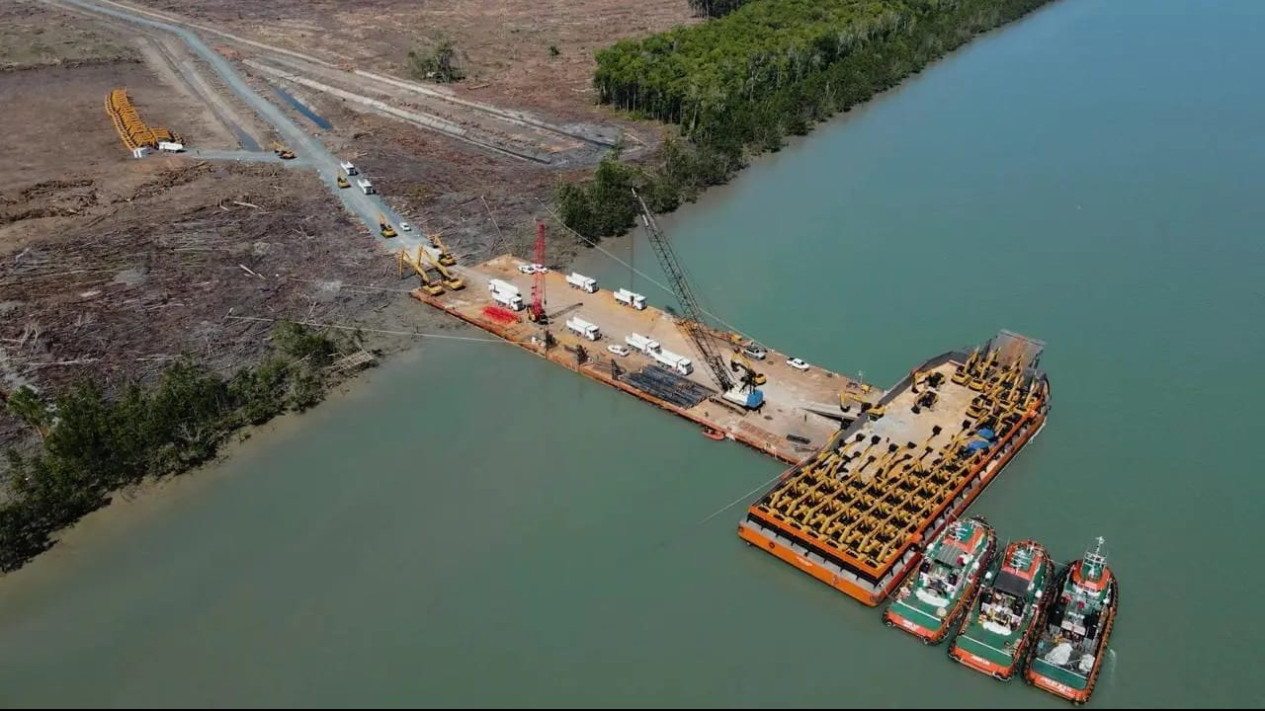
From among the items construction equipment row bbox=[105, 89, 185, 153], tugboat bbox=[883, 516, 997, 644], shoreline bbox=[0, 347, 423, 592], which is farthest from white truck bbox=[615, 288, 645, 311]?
construction equipment row bbox=[105, 89, 185, 153]

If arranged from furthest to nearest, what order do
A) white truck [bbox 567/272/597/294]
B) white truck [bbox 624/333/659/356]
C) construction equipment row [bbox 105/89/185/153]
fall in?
construction equipment row [bbox 105/89/185/153]
white truck [bbox 567/272/597/294]
white truck [bbox 624/333/659/356]

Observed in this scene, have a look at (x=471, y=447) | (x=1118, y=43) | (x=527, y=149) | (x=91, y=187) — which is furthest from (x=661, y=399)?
(x=1118, y=43)

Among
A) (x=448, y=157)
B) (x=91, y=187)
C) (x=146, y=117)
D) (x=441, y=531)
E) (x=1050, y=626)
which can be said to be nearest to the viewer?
(x=1050, y=626)

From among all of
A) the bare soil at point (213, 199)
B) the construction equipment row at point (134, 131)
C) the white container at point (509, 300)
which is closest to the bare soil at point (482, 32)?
the bare soil at point (213, 199)

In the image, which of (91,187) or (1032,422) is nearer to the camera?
(1032,422)

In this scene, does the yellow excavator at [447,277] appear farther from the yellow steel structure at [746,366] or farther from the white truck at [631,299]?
the yellow steel structure at [746,366]

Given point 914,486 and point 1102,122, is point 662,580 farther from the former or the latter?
point 1102,122

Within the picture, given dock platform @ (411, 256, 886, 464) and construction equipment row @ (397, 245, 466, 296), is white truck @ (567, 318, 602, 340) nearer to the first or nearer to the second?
dock platform @ (411, 256, 886, 464)
